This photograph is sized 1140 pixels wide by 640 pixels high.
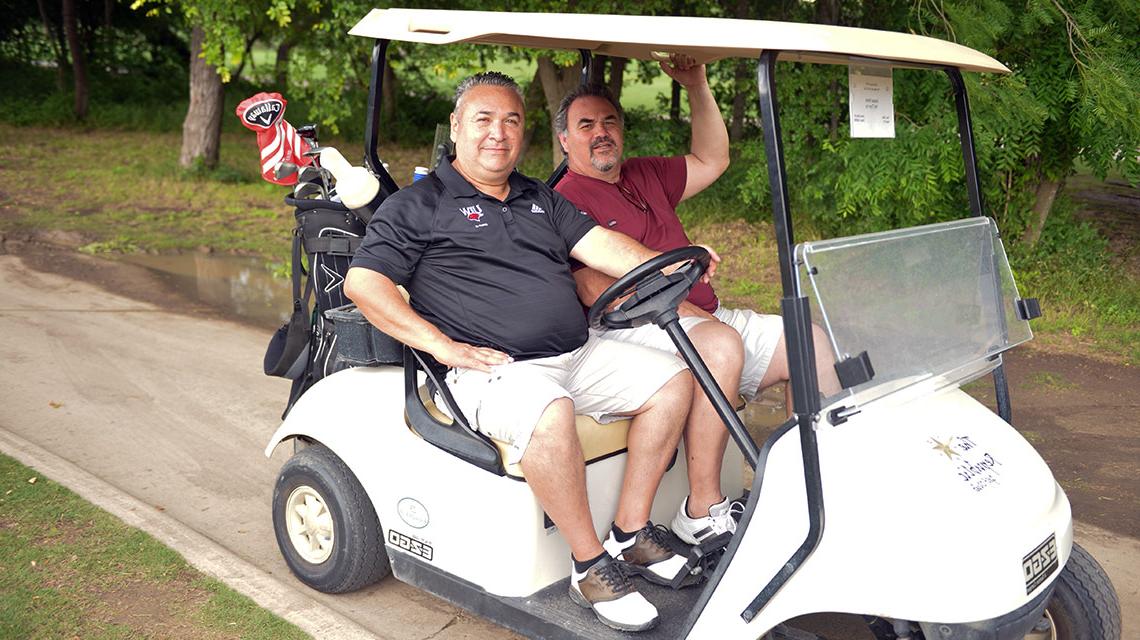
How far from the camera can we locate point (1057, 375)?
554 centimetres

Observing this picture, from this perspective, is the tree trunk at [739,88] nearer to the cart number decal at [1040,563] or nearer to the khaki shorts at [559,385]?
the khaki shorts at [559,385]

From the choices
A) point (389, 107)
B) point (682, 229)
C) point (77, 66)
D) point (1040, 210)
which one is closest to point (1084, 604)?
point (682, 229)

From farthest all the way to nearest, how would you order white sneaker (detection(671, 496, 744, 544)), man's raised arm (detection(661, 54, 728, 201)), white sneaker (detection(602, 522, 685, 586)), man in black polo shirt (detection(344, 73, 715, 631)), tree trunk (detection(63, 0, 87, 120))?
tree trunk (detection(63, 0, 87, 120)) < man's raised arm (detection(661, 54, 728, 201)) < white sneaker (detection(671, 496, 744, 544)) < white sneaker (detection(602, 522, 685, 586)) < man in black polo shirt (detection(344, 73, 715, 631))

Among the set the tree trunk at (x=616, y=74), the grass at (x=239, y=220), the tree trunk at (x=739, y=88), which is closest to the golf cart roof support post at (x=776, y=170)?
the grass at (x=239, y=220)

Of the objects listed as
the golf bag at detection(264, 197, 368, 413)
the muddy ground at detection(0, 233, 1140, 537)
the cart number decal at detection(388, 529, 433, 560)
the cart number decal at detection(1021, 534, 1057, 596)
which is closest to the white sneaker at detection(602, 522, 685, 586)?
the cart number decal at detection(388, 529, 433, 560)

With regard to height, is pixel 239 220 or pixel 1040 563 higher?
pixel 239 220

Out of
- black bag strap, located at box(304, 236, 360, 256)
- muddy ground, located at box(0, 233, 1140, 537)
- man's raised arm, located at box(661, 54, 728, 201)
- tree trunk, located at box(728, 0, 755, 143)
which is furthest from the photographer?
tree trunk, located at box(728, 0, 755, 143)

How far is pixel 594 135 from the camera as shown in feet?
11.6

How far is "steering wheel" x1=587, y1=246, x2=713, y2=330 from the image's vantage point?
Result: 2627 millimetres

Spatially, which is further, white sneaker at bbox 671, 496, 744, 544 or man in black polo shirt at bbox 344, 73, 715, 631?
white sneaker at bbox 671, 496, 744, 544

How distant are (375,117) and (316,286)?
0.66m

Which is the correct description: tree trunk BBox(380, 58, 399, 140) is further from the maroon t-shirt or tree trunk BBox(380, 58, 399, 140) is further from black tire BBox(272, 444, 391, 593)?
black tire BBox(272, 444, 391, 593)

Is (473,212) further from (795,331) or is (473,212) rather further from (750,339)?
(795,331)

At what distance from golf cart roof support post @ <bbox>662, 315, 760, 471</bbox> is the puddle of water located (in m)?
4.39
